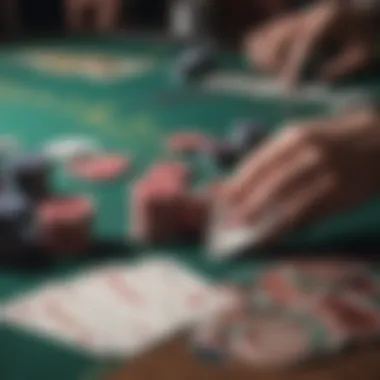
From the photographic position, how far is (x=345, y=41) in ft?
9.74

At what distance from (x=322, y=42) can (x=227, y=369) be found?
1.71 metres

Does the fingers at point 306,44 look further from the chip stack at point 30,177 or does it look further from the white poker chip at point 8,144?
the chip stack at point 30,177

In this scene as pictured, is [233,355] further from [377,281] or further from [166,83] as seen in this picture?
[166,83]

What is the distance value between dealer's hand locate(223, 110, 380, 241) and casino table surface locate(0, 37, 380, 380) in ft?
0.24

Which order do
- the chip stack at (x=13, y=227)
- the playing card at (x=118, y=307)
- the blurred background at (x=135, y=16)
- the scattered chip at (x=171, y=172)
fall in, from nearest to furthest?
the playing card at (x=118, y=307)
the chip stack at (x=13, y=227)
the scattered chip at (x=171, y=172)
the blurred background at (x=135, y=16)

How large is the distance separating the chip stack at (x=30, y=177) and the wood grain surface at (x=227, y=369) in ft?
1.93

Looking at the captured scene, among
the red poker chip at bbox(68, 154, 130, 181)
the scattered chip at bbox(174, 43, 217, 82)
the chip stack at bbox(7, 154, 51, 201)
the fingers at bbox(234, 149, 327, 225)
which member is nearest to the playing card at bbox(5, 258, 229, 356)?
the fingers at bbox(234, 149, 327, 225)

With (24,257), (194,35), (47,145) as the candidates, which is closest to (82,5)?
(194,35)

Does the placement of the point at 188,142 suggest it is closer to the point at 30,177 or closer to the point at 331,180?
the point at 30,177

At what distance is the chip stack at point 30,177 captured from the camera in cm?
191

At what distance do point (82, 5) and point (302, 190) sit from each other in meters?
2.05

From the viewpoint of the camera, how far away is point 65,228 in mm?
1763

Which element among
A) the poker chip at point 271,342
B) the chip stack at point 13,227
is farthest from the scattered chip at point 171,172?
the poker chip at point 271,342

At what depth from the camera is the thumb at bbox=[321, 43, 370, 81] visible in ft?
9.62
